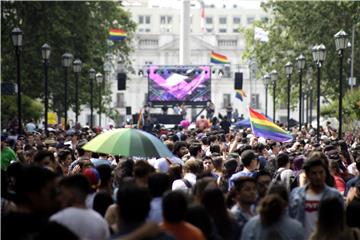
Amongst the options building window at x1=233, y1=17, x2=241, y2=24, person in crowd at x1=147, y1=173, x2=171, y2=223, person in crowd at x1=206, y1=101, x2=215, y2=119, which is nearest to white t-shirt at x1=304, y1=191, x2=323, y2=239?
person in crowd at x1=147, y1=173, x2=171, y2=223

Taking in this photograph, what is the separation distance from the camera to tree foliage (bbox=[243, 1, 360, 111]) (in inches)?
2499

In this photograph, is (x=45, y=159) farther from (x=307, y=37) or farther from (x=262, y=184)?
(x=307, y=37)

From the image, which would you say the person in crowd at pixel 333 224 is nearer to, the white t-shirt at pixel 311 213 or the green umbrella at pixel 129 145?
the white t-shirt at pixel 311 213

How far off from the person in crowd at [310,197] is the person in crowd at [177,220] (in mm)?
2162

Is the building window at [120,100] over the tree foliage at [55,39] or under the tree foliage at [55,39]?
under

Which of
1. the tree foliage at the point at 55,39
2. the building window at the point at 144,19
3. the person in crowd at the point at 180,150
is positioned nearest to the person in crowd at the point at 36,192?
the person in crowd at the point at 180,150

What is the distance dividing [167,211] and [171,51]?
Result: 13479 centimetres

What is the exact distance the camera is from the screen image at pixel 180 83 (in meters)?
66.4

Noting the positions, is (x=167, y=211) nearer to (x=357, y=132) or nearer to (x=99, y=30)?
(x=357, y=132)

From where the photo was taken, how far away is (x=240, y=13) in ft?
573

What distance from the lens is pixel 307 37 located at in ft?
214

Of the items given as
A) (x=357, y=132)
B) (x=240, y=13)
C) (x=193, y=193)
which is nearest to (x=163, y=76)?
(x=357, y=132)

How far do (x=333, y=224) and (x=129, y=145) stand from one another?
458 centimetres

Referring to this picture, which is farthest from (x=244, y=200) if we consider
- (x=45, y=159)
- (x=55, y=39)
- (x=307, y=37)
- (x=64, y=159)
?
(x=307, y=37)
